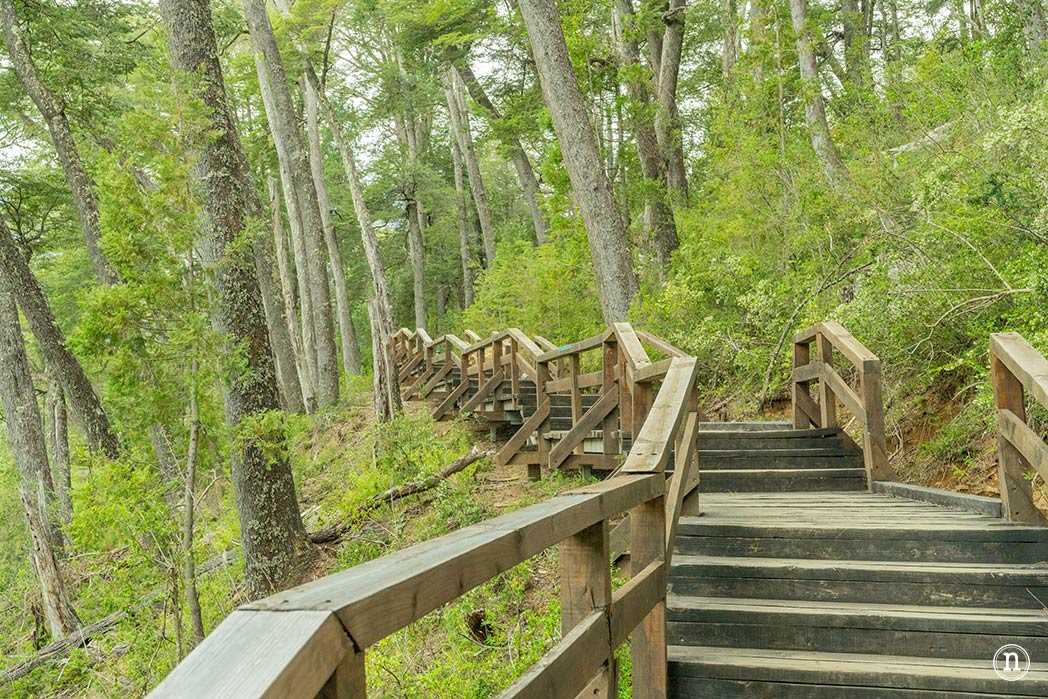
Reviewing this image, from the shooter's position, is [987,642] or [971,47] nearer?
[987,642]

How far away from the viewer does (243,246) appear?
7.56 metres

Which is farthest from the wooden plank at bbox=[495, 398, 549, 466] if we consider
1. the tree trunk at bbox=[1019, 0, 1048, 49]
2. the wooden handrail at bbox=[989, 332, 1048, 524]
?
the tree trunk at bbox=[1019, 0, 1048, 49]

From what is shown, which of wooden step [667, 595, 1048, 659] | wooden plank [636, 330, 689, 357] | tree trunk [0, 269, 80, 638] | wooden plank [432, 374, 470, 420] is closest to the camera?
wooden step [667, 595, 1048, 659]

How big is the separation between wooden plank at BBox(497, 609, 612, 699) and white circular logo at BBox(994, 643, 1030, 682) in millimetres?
1981

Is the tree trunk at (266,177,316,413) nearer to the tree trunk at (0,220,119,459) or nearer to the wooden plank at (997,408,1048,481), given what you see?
the tree trunk at (0,220,119,459)

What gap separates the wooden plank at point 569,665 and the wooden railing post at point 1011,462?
3.26 meters

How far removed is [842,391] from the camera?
276 inches

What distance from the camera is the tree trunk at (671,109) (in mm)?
14930

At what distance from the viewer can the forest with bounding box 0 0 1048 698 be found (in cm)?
679

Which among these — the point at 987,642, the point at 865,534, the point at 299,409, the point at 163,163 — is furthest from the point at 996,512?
the point at 299,409

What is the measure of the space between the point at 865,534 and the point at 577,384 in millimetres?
4000

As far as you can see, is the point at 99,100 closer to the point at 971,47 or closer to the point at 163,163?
the point at 163,163

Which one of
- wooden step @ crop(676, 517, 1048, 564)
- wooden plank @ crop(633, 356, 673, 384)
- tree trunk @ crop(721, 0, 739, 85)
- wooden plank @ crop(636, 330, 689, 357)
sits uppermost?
tree trunk @ crop(721, 0, 739, 85)

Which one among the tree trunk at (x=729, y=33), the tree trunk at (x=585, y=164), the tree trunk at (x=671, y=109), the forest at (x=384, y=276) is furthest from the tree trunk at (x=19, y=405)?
the tree trunk at (x=729, y=33)
